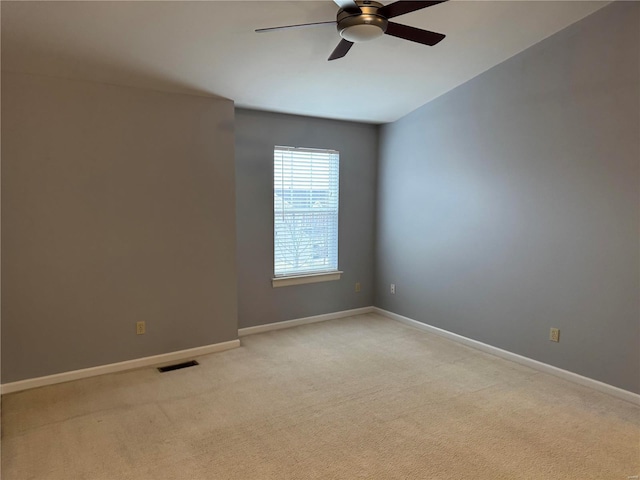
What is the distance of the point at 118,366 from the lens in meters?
3.43

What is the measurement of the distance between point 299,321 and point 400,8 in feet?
11.1

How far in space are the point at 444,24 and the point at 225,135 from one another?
79.8 inches

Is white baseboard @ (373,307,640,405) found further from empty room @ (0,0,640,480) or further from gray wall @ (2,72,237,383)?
gray wall @ (2,72,237,383)

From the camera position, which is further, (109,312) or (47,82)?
(109,312)

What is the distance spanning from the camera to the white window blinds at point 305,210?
14.8 feet

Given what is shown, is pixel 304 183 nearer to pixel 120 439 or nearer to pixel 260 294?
pixel 260 294

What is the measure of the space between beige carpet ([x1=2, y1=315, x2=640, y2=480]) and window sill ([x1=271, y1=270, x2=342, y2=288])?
980 mm

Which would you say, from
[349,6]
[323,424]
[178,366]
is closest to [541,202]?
[349,6]

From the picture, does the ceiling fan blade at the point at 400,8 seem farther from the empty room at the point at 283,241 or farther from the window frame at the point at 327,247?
the window frame at the point at 327,247

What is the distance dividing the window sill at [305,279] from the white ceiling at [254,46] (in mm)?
1847

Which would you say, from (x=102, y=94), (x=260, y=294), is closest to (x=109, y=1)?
(x=102, y=94)

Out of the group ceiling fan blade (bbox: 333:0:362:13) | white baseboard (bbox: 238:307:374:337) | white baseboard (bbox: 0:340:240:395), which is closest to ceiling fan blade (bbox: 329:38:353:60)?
ceiling fan blade (bbox: 333:0:362:13)

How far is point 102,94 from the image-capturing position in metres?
3.24

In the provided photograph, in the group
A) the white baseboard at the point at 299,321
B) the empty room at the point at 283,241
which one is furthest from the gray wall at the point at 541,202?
the white baseboard at the point at 299,321
